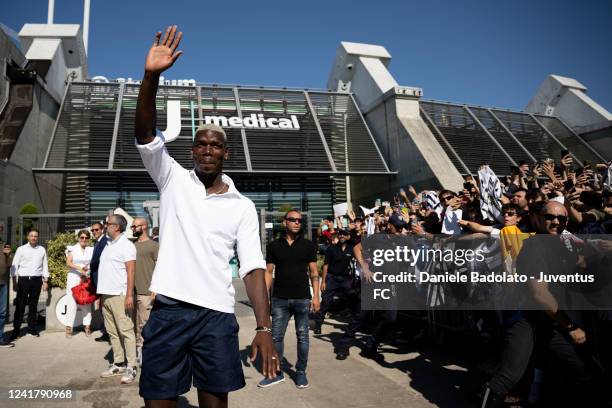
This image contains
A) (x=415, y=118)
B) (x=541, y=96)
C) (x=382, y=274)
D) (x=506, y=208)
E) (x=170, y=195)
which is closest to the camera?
(x=170, y=195)

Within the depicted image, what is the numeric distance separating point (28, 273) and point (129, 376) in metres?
4.13

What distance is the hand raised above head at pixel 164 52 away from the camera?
81.9 inches

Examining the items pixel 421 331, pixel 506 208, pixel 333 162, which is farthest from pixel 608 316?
pixel 333 162

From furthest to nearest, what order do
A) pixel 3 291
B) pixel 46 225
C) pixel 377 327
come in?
pixel 46 225, pixel 3 291, pixel 377 327

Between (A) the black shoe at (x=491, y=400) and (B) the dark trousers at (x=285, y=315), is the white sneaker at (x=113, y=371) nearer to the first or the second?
(B) the dark trousers at (x=285, y=315)

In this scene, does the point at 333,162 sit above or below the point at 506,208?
above

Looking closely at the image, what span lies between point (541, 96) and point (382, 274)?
2177cm

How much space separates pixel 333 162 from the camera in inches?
614

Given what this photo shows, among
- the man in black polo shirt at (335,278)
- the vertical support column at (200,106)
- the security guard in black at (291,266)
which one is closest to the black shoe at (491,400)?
the security guard in black at (291,266)

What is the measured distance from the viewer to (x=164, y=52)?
7.02 feet

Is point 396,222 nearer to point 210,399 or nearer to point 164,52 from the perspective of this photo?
point 210,399

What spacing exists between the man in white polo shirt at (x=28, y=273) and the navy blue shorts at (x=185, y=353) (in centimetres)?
678

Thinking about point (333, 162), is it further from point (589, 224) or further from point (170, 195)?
point (170, 195)

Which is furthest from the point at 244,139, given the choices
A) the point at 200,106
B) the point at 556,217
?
the point at 556,217
